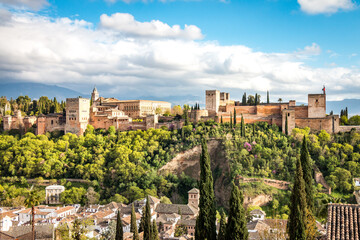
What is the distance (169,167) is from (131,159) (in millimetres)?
4991

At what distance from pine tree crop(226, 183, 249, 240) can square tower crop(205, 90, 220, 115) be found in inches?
1536

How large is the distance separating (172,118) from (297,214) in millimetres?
42947

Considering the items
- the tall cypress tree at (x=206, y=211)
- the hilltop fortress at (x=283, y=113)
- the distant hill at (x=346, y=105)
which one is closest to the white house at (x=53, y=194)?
the hilltop fortress at (x=283, y=113)

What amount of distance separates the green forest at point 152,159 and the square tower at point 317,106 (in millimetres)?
3071

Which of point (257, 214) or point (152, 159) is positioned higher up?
point (152, 159)

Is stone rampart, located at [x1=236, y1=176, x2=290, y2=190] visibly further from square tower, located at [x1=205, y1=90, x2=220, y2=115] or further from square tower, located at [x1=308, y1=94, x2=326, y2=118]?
square tower, located at [x1=205, y1=90, x2=220, y2=115]

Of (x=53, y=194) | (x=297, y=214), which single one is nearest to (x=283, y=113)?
(x=53, y=194)

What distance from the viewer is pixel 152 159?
4916 centimetres

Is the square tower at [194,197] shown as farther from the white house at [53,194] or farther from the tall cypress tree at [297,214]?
the tall cypress tree at [297,214]

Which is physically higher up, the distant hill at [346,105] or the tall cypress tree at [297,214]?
the distant hill at [346,105]

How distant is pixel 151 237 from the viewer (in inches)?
989

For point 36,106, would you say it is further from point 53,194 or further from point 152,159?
point 152,159

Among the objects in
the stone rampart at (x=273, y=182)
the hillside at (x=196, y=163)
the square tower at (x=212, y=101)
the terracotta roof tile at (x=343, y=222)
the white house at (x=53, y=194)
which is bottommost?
the white house at (x=53, y=194)

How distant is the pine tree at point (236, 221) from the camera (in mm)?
16062
